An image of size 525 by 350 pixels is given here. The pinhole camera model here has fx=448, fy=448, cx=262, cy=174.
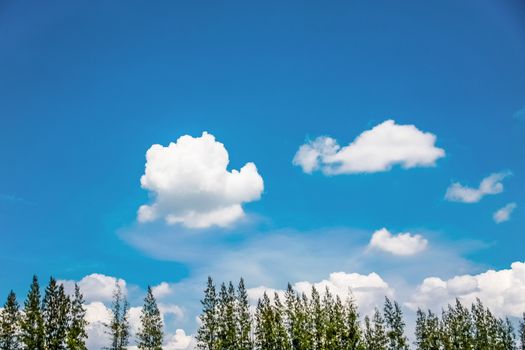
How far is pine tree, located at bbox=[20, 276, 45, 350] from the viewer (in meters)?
58.0

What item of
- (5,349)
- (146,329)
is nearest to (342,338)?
(146,329)

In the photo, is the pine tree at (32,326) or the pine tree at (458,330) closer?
the pine tree at (32,326)

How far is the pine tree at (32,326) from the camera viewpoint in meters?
58.0

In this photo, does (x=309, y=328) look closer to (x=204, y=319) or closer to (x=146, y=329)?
(x=204, y=319)

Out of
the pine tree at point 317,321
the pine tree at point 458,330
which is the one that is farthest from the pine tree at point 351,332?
the pine tree at point 458,330

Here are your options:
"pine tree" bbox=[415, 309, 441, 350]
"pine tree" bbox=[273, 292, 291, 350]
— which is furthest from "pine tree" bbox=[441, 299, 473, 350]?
"pine tree" bbox=[273, 292, 291, 350]

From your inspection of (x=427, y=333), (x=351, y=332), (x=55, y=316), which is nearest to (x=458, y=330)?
(x=427, y=333)

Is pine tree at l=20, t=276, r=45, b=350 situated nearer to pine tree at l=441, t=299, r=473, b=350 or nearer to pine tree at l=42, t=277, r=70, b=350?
pine tree at l=42, t=277, r=70, b=350

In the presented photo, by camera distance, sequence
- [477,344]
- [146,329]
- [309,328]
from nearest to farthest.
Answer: [146,329] → [309,328] → [477,344]

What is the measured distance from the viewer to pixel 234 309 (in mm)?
71000

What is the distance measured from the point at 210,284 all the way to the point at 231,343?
937 cm

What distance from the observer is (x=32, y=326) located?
59125 millimetres

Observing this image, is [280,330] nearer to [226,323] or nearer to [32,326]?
[226,323]

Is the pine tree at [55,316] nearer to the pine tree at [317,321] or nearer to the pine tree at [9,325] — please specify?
the pine tree at [9,325]
